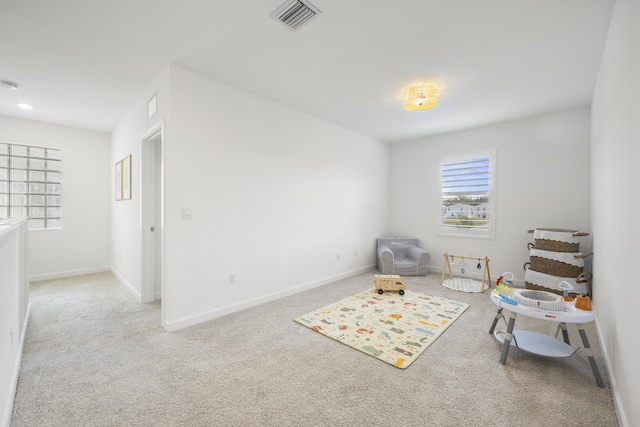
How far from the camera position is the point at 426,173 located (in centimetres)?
549

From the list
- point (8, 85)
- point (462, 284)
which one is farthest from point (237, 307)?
point (8, 85)

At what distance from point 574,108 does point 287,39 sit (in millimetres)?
4223

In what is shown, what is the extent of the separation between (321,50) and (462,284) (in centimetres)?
393

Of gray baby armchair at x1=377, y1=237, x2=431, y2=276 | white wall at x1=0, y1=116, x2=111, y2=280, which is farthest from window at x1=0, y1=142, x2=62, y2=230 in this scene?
gray baby armchair at x1=377, y1=237, x2=431, y2=276

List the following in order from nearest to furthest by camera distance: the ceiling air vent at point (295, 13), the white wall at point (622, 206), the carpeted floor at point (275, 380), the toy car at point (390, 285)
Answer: the white wall at point (622, 206), the carpeted floor at point (275, 380), the ceiling air vent at point (295, 13), the toy car at point (390, 285)

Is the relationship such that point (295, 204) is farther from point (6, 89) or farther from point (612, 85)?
point (6, 89)

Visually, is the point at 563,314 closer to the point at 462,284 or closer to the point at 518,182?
the point at 462,284

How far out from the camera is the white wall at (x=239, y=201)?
284 centimetres

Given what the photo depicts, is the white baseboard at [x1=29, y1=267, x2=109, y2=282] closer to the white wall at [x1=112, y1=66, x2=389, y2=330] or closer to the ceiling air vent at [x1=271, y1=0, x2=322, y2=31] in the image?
the white wall at [x1=112, y1=66, x2=389, y2=330]

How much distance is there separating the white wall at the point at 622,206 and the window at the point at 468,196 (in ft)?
7.59

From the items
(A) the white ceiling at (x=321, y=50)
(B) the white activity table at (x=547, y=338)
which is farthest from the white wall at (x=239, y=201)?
(B) the white activity table at (x=547, y=338)

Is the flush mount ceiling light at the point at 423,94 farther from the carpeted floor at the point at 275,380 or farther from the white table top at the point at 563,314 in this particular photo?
the carpeted floor at the point at 275,380

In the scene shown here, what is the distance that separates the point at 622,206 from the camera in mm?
1777

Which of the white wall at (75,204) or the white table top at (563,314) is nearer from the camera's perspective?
the white table top at (563,314)
